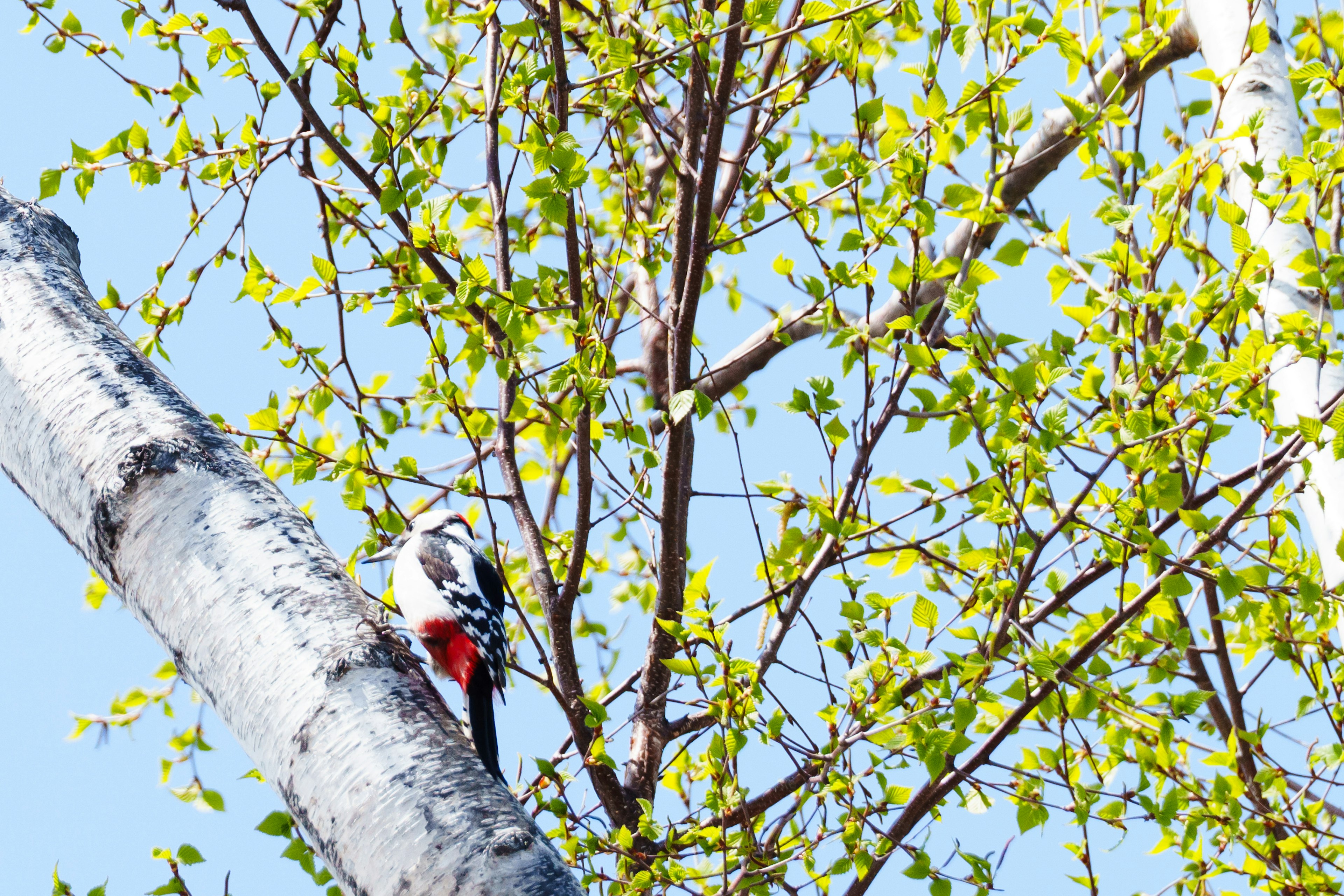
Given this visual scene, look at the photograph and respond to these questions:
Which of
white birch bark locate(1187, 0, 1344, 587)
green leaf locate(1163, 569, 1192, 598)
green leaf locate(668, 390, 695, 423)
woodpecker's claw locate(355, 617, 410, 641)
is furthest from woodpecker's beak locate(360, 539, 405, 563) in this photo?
white birch bark locate(1187, 0, 1344, 587)

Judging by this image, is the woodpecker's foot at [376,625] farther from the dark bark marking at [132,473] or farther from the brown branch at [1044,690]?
the brown branch at [1044,690]

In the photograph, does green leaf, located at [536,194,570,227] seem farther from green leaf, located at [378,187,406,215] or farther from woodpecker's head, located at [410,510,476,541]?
woodpecker's head, located at [410,510,476,541]

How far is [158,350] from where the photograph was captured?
3.81 meters

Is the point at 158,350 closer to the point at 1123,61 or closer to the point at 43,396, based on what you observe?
the point at 43,396

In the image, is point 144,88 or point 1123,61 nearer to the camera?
point 144,88

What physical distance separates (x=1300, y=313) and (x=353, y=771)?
8.64 ft

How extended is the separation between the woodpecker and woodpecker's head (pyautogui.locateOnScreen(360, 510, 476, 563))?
0.05 meters

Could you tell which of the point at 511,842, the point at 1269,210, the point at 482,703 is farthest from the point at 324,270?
the point at 1269,210

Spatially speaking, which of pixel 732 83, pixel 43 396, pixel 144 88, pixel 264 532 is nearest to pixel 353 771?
pixel 264 532

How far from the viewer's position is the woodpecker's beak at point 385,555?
348cm

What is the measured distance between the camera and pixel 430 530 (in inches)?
146

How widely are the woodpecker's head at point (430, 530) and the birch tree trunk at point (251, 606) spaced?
53.0 inches

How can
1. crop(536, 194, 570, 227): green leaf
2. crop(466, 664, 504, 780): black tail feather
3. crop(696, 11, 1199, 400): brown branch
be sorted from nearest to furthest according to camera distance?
crop(536, 194, 570, 227): green leaf < crop(466, 664, 504, 780): black tail feather < crop(696, 11, 1199, 400): brown branch

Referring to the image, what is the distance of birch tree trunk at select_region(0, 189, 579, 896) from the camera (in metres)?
1.57
